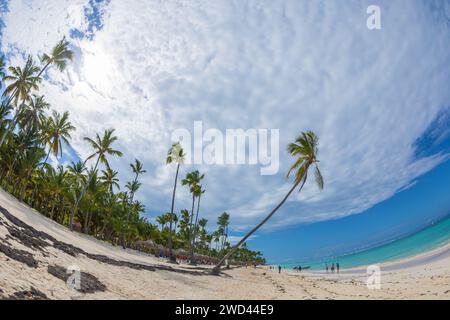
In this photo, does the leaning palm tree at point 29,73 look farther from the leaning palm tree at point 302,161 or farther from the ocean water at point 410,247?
the ocean water at point 410,247

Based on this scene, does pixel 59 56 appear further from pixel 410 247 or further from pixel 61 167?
pixel 410 247

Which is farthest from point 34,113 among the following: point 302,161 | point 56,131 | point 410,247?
point 410,247

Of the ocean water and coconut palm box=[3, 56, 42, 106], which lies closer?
coconut palm box=[3, 56, 42, 106]

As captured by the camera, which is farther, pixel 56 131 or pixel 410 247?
pixel 410 247

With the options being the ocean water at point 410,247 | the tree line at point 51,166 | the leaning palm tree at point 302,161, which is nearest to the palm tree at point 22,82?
the tree line at point 51,166

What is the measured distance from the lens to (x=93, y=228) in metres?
53.9

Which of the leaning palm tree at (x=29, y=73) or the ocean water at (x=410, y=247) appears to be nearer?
→ the leaning palm tree at (x=29, y=73)

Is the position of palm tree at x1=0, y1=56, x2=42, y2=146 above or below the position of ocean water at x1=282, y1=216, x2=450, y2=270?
above

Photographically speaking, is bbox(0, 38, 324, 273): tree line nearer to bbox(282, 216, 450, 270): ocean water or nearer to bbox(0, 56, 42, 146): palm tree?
bbox(0, 56, 42, 146): palm tree

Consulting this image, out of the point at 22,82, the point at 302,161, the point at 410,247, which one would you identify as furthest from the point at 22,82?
the point at 410,247

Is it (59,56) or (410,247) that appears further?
(410,247)

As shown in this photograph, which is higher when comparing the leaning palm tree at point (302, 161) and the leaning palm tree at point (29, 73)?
the leaning palm tree at point (29, 73)

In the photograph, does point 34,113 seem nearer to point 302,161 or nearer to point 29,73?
point 29,73

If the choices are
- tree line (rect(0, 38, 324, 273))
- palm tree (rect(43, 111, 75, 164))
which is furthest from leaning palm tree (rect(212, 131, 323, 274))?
palm tree (rect(43, 111, 75, 164))
